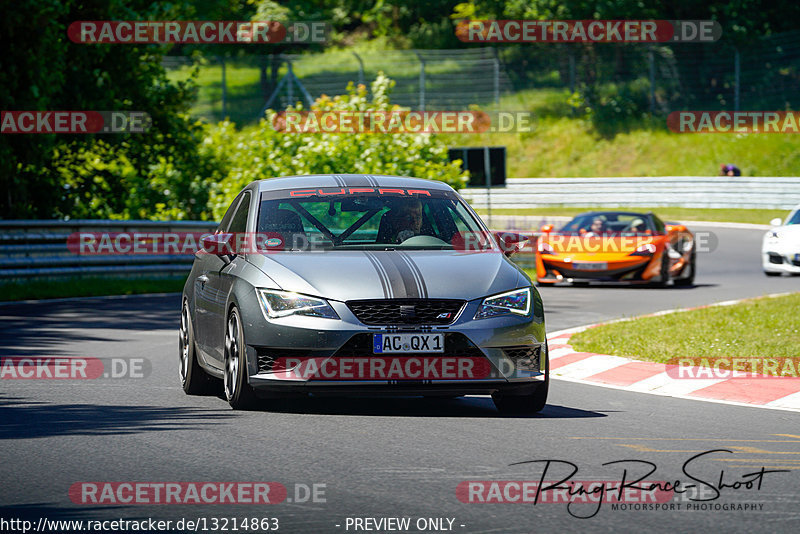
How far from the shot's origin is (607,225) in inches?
959

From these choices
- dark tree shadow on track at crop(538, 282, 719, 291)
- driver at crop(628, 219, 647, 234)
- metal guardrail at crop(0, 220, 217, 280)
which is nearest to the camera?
metal guardrail at crop(0, 220, 217, 280)

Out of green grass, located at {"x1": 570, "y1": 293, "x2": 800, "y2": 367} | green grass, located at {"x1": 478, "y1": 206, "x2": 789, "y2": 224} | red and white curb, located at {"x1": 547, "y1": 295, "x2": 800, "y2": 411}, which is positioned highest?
red and white curb, located at {"x1": 547, "y1": 295, "x2": 800, "y2": 411}

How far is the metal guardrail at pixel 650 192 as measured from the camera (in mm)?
43469

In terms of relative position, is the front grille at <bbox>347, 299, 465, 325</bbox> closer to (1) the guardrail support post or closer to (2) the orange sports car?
(2) the orange sports car

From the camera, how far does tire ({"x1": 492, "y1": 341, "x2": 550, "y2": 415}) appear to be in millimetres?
8930

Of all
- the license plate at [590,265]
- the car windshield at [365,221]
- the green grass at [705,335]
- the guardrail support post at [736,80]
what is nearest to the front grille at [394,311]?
the car windshield at [365,221]

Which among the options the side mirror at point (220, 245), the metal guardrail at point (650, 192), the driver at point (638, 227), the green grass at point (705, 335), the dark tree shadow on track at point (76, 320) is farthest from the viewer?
the metal guardrail at point (650, 192)

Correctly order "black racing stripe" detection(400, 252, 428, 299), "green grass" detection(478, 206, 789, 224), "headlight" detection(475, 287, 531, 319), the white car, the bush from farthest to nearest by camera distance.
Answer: "green grass" detection(478, 206, 789, 224), the bush, the white car, "headlight" detection(475, 287, 531, 319), "black racing stripe" detection(400, 252, 428, 299)

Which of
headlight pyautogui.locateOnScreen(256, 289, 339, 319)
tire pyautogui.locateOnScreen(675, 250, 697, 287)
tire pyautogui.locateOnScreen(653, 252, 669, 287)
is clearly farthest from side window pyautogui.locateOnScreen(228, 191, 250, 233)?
tire pyautogui.locateOnScreen(675, 250, 697, 287)

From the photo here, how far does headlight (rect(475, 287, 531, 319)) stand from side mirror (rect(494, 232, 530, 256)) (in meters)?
0.75

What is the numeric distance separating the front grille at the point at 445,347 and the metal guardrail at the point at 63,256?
13.9 metres

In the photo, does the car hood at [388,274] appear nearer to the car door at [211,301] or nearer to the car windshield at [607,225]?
the car door at [211,301]

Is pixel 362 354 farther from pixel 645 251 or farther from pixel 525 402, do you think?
pixel 645 251

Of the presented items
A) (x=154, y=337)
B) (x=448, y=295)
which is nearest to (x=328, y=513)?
(x=448, y=295)
